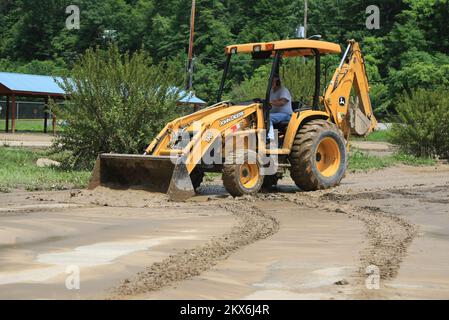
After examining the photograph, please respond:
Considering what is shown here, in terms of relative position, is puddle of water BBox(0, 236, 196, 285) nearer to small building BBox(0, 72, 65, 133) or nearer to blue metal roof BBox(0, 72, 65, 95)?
small building BBox(0, 72, 65, 133)

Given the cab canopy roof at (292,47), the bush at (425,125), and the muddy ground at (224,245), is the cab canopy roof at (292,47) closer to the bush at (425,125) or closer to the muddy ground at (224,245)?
the muddy ground at (224,245)

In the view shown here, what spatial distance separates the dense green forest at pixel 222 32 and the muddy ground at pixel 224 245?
118 feet

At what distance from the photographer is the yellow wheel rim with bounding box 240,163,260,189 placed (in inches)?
552

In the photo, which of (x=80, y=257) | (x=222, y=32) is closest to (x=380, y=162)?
(x=80, y=257)

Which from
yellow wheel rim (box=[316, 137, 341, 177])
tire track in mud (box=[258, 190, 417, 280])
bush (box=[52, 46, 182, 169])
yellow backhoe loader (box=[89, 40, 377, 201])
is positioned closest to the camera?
tire track in mud (box=[258, 190, 417, 280])

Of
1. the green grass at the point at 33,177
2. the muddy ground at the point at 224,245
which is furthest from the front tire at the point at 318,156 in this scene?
the green grass at the point at 33,177

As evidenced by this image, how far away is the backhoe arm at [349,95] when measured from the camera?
16.4 m

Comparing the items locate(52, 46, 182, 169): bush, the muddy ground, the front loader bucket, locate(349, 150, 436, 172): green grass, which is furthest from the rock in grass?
locate(349, 150, 436, 172): green grass

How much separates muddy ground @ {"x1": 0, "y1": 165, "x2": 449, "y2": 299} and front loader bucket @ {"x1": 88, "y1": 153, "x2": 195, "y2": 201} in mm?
303

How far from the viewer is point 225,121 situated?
46.0ft

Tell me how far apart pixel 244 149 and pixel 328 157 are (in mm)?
2529

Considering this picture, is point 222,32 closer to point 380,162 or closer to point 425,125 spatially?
point 425,125
